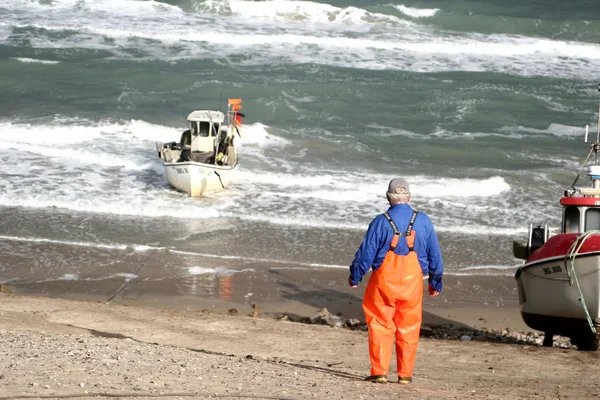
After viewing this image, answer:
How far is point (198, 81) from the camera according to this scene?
32500mm

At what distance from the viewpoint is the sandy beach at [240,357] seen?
23.0ft

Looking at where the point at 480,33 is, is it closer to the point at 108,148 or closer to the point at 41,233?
the point at 108,148

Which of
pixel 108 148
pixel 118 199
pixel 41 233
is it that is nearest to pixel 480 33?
pixel 108 148

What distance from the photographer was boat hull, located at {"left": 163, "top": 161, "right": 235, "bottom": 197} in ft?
64.8

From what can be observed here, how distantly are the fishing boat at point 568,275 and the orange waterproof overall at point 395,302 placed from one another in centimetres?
295

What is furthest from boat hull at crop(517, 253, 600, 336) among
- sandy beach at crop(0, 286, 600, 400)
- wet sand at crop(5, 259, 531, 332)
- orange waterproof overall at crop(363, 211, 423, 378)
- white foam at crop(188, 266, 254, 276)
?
white foam at crop(188, 266, 254, 276)

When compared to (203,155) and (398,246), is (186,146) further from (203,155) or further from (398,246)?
(398,246)

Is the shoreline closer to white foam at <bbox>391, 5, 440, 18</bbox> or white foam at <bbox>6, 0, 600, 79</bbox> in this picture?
white foam at <bbox>6, 0, 600, 79</bbox>

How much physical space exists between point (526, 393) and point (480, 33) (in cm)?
3733

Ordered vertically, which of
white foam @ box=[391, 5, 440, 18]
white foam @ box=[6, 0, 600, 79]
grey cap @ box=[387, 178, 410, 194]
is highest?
white foam @ box=[391, 5, 440, 18]

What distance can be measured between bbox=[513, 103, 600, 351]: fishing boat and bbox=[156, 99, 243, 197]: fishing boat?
9791 millimetres

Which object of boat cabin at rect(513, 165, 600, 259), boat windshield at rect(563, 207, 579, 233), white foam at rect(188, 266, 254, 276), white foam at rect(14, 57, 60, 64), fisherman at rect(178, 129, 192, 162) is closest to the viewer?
boat cabin at rect(513, 165, 600, 259)

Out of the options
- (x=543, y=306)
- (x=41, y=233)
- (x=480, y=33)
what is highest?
(x=480, y=33)

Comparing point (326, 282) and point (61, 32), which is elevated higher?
point (61, 32)
